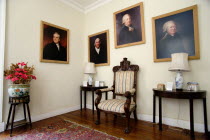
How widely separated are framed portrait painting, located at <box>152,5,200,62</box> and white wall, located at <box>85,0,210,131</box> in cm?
9

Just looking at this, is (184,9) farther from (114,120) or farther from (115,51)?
(114,120)

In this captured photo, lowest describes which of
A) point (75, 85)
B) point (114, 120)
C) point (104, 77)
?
point (114, 120)

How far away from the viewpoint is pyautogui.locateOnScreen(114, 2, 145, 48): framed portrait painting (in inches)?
108

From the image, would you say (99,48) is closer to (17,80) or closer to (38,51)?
(38,51)

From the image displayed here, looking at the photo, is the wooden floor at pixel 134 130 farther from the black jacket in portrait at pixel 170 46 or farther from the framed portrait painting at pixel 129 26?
the framed portrait painting at pixel 129 26

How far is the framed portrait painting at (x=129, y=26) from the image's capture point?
2.73 metres

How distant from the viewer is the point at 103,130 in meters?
2.13

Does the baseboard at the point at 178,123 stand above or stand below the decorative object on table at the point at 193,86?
below

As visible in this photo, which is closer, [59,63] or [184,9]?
[184,9]

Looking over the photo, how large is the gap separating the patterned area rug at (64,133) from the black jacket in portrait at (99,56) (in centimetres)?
176

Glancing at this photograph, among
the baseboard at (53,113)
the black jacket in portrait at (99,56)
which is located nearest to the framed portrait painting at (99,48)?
the black jacket in portrait at (99,56)

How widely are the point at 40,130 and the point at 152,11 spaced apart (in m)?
3.20

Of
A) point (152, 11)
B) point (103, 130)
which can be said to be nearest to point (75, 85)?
point (103, 130)

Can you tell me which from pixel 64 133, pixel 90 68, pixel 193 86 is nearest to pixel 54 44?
pixel 90 68
